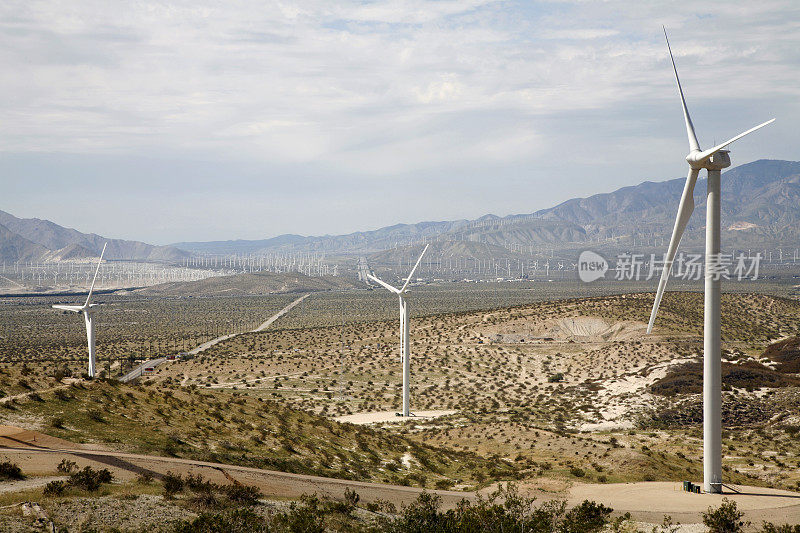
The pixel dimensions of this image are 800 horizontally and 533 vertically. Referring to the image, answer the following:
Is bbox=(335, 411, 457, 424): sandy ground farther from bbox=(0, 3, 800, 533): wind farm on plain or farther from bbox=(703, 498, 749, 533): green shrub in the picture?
bbox=(703, 498, 749, 533): green shrub

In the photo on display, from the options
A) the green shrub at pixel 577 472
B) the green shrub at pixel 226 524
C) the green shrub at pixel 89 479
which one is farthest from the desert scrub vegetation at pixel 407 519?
the green shrub at pixel 577 472

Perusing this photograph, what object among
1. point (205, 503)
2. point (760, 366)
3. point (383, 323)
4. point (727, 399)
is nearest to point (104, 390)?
point (205, 503)

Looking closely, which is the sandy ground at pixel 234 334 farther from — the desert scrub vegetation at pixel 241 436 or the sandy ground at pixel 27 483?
the sandy ground at pixel 27 483

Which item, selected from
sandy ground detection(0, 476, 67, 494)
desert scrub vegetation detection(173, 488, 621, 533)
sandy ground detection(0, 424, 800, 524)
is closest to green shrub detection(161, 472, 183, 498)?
sandy ground detection(0, 424, 800, 524)

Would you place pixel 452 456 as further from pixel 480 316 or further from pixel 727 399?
pixel 480 316

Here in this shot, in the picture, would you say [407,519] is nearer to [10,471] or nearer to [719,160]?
[10,471]

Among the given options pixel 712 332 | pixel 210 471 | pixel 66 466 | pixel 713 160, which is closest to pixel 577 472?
pixel 712 332
